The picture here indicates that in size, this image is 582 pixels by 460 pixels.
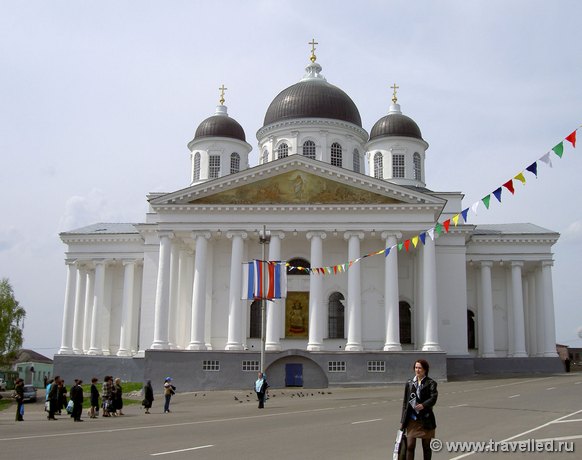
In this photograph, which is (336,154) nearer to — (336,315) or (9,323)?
(336,315)

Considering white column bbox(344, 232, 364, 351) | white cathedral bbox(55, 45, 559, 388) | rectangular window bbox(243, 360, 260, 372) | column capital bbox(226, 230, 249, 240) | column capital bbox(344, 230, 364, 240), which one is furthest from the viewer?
column capital bbox(226, 230, 249, 240)

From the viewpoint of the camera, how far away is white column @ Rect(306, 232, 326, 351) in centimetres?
4016

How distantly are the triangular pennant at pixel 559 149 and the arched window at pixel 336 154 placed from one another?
105 feet

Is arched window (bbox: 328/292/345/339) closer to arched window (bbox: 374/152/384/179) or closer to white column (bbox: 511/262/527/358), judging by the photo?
arched window (bbox: 374/152/384/179)

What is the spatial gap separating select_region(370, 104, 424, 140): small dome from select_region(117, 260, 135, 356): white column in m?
20.3

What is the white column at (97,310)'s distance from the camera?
171 ft

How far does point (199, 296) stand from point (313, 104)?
1826cm

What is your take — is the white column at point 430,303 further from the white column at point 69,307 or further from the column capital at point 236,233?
the white column at point 69,307

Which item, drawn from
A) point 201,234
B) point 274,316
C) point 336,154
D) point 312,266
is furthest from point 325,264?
point 336,154

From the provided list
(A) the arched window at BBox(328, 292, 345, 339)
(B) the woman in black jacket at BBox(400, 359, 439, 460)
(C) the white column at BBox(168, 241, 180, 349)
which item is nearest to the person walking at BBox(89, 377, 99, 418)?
(C) the white column at BBox(168, 241, 180, 349)

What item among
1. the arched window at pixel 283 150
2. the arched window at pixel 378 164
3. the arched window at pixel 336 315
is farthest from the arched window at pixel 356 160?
the arched window at pixel 336 315

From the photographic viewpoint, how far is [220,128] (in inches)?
2126

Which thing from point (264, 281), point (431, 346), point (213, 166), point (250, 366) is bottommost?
point (250, 366)

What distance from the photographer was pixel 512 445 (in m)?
14.1
